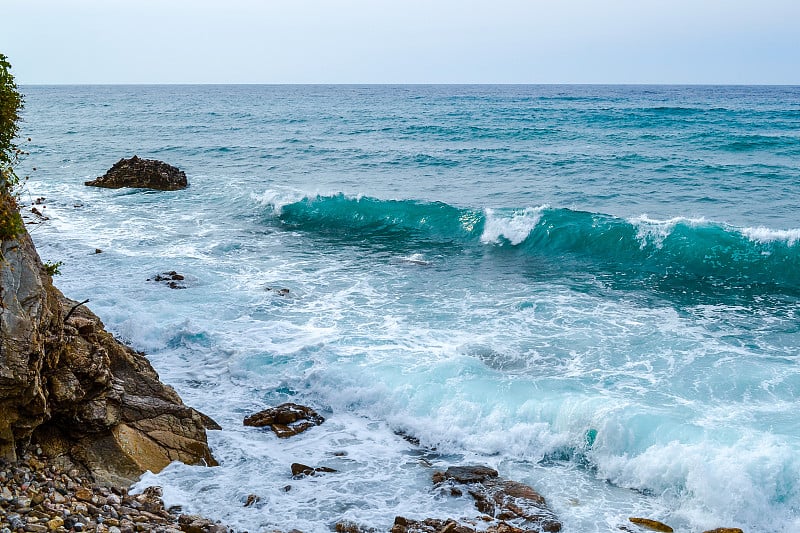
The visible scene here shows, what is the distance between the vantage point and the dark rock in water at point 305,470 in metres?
9.44

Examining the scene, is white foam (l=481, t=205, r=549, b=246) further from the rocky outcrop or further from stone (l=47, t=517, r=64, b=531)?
stone (l=47, t=517, r=64, b=531)

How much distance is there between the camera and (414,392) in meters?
11.8

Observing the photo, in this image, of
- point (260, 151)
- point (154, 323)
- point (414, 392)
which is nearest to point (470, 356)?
point (414, 392)

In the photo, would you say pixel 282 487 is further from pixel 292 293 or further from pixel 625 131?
pixel 625 131

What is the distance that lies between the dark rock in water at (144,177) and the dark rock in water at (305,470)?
82.6ft

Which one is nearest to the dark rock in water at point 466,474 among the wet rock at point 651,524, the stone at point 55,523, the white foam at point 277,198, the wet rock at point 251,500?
the wet rock at point 651,524

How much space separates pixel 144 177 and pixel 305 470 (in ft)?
86.4

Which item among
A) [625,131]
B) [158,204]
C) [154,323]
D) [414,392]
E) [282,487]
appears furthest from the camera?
[625,131]

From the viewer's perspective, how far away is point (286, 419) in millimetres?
10938

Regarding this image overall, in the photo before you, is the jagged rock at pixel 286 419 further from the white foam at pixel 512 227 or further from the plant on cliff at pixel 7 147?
the white foam at pixel 512 227

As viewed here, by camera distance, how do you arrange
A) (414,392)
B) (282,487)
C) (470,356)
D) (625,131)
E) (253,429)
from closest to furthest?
1. (282,487)
2. (253,429)
3. (414,392)
4. (470,356)
5. (625,131)

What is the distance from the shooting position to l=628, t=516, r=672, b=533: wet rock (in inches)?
331

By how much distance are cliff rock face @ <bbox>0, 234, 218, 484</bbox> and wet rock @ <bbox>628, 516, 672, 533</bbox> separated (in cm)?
604

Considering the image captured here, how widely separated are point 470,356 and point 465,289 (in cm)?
475
